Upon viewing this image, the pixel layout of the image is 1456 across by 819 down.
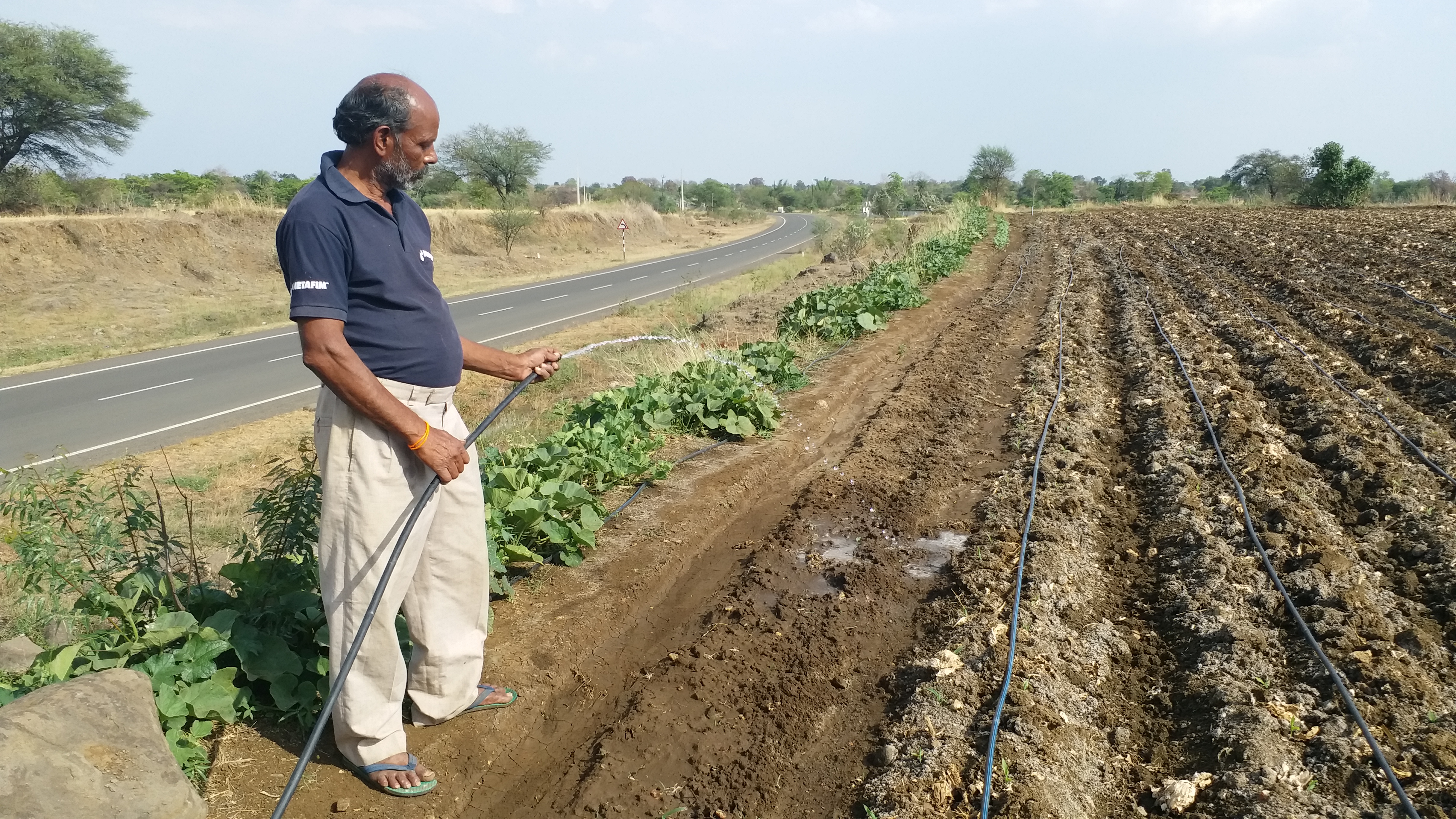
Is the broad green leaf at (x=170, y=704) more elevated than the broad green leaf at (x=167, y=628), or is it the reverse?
the broad green leaf at (x=167, y=628)

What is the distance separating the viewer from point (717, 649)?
13.6ft

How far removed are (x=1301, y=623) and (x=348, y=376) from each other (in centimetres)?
420

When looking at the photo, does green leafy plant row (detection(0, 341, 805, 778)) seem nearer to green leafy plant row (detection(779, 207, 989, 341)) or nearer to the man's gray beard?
the man's gray beard

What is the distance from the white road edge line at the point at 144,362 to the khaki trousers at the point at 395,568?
493 inches

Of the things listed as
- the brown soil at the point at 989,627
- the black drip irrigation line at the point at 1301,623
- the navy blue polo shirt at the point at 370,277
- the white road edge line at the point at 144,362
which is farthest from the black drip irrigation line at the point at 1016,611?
the white road edge line at the point at 144,362

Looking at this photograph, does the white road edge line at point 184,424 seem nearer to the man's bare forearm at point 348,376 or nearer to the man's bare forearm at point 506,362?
the man's bare forearm at point 506,362

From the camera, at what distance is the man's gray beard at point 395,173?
2.73 metres

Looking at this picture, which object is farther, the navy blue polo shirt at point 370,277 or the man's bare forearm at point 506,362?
the man's bare forearm at point 506,362

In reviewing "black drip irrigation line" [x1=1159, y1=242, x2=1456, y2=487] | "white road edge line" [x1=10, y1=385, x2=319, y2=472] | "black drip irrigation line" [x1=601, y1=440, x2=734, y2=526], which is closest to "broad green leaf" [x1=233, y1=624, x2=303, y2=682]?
"black drip irrigation line" [x1=601, y1=440, x2=734, y2=526]

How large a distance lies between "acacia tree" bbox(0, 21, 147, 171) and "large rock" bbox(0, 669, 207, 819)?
32.0 metres

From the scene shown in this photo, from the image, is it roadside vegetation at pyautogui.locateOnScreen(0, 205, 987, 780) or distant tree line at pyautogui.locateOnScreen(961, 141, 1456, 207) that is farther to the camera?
distant tree line at pyautogui.locateOnScreen(961, 141, 1456, 207)

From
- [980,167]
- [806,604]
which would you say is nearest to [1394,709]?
[806,604]

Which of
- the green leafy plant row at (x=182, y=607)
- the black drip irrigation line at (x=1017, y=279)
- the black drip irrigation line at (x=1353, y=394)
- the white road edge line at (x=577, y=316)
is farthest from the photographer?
the white road edge line at (x=577, y=316)

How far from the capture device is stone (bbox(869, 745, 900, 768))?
11.0 ft
